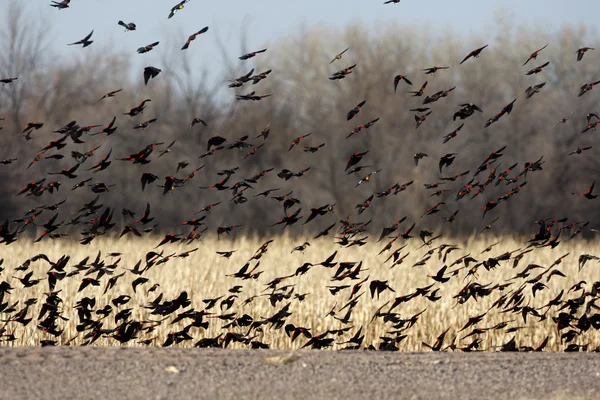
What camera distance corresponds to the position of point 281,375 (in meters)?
5.58

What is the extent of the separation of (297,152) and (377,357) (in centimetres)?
2137

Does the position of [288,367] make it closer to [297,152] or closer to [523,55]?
[297,152]

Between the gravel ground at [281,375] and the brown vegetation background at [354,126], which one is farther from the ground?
the brown vegetation background at [354,126]

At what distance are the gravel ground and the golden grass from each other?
1.80 meters

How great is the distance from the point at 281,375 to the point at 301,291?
5.17 meters

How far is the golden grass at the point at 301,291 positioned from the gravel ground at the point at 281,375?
1.80 m

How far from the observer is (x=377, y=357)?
6.20m

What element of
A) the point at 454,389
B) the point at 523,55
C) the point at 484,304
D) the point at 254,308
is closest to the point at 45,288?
the point at 254,308

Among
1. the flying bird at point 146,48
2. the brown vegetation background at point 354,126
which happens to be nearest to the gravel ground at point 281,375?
the flying bird at point 146,48

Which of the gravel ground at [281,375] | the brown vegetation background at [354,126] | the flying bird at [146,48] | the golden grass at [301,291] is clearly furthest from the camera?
the brown vegetation background at [354,126]

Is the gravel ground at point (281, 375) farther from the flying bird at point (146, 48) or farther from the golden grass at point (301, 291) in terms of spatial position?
the flying bird at point (146, 48)

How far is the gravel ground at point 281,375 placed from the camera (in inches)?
203

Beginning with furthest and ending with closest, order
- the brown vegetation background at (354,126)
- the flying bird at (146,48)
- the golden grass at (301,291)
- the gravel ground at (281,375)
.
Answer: the brown vegetation background at (354,126) < the golden grass at (301,291) < the flying bird at (146,48) < the gravel ground at (281,375)

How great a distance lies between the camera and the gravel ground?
5.16 metres
